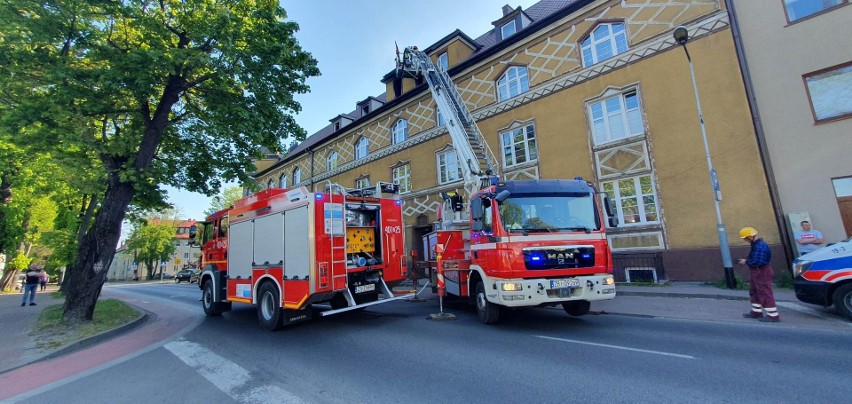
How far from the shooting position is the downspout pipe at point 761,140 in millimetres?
10148

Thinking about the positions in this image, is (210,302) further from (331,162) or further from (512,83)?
(331,162)

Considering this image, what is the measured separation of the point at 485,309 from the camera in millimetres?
7262

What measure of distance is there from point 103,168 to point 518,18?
1691 centimetres

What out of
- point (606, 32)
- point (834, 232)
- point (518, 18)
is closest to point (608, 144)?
point (606, 32)

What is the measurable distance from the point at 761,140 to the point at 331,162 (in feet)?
82.0

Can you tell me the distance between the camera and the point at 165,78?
9.55 meters

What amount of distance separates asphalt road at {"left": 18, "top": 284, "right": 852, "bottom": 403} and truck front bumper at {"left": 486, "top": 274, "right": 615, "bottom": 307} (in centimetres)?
59

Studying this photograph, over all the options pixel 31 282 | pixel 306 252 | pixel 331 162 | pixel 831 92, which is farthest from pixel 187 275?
pixel 831 92

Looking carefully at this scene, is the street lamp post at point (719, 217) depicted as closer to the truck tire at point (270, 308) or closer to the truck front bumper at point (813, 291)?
the truck front bumper at point (813, 291)

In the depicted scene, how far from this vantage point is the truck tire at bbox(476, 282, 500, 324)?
7160 millimetres

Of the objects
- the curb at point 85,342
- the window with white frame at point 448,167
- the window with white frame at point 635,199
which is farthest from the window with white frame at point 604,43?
the curb at point 85,342

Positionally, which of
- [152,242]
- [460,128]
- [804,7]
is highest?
[804,7]

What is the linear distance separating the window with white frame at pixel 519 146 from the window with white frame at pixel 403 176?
6692mm

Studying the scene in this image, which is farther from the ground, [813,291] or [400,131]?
[400,131]
